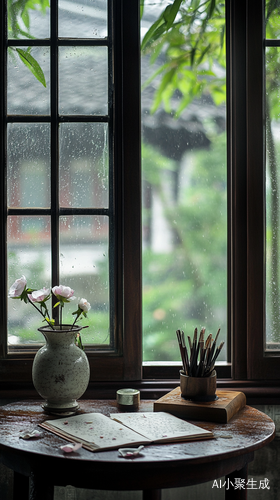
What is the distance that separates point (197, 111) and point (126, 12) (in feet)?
1.68

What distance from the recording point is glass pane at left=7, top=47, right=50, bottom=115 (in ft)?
6.43

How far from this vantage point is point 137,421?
1.42m

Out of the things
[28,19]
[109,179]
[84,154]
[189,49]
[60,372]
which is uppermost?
[28,19]

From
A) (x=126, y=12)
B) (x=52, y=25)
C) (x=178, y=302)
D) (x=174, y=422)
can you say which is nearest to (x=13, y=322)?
(x=178, y=302)

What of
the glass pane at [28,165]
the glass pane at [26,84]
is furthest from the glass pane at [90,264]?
the glass pane at [26,84]

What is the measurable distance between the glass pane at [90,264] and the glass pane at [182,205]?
0.18 metres

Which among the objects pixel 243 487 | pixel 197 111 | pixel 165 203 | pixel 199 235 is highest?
pixel 197 111

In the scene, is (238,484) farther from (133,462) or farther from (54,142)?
(54,142)

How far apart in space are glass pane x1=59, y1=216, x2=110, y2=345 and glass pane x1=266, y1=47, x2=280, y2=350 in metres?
0.70

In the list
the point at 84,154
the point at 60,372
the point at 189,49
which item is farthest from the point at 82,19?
the point at 60,372

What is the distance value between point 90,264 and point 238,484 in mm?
1012

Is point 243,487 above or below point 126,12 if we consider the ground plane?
below

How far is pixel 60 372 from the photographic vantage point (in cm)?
148

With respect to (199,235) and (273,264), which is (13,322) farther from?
(273,264)
